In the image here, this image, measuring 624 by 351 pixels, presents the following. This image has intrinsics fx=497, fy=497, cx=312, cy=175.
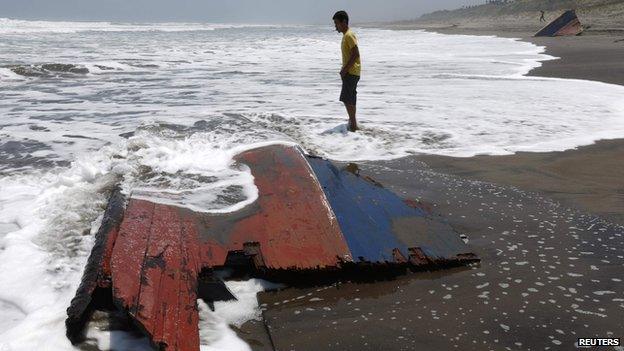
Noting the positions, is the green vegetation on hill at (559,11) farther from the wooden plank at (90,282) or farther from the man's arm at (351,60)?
the wooden plank at (90,282)

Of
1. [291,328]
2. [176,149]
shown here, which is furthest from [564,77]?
[291,328]

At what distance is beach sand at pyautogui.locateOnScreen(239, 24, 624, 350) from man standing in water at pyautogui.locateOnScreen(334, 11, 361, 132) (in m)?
2.40

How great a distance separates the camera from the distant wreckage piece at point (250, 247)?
2.17 m

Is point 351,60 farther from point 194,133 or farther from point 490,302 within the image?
point 490,302

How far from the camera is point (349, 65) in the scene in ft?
21.7

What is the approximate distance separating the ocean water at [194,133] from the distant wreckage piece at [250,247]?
0.53 ft

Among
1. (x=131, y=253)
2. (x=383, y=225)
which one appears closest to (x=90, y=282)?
(x=131, y=253)

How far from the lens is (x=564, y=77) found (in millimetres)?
11539

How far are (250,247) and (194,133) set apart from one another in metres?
3.59

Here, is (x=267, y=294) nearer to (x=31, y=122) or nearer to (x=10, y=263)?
(x=10, y=263)

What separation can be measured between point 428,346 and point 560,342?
57cm

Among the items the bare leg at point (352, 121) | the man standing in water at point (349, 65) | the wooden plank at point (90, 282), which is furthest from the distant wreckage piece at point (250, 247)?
the man standing in water at point (349, 65)

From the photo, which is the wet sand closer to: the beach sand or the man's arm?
the beach sand

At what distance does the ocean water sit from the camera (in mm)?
2766
